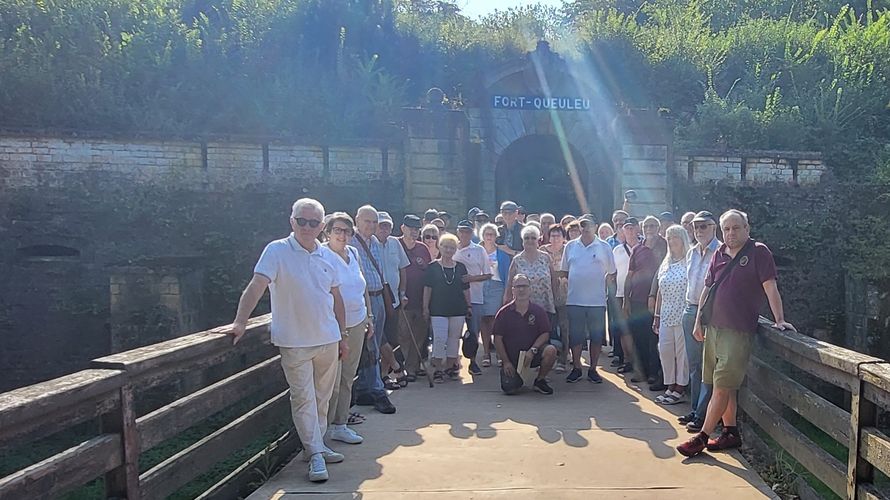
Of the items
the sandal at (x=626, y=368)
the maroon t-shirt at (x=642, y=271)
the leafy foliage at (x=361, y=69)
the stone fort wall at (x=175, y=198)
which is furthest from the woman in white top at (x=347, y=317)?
the leafy foliage at (x=361, y=69)

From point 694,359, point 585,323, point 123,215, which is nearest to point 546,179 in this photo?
point 123,215

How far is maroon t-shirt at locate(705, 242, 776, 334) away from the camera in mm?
4512

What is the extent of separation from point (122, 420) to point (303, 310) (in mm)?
1303

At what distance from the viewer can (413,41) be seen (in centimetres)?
1750

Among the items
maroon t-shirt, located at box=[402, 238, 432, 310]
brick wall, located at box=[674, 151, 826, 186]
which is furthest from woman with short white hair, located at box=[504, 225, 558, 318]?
brick wall, located at box=[674, 151, 826, 186]

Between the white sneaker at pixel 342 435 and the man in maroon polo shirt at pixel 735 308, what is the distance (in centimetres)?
236

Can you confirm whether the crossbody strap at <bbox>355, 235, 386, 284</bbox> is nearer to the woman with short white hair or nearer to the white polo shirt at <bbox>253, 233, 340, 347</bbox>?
the woman with short white hair

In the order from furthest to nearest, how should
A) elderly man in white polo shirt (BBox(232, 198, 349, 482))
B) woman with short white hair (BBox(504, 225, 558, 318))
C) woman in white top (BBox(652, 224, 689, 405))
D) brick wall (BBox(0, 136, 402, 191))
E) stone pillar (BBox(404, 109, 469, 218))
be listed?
1. stone pillar (BBox(404, 109, 469, 218))
2. brick wall (BBox(0, 136, 402, 191))
3. woman with short white hair (BBox(504, 225, 558, 318))
4. woman in white top (BBox(652, 224, 689, 405))
5. elderly man in white polo shirt (BBox(232, 198, 349, 482))

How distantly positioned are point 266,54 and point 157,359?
13.8 meters

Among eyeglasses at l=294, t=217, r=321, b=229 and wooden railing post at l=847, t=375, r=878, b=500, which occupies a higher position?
eyeglasses at l=294, t=217, r=321, b=229

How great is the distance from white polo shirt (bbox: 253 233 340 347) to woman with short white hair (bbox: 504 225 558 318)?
310cm

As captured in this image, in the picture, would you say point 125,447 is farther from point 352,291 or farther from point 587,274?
point 587,274

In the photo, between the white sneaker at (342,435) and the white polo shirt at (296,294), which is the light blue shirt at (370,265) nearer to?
the white sneaker at (342,435)

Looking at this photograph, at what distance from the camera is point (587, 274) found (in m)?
7.07
